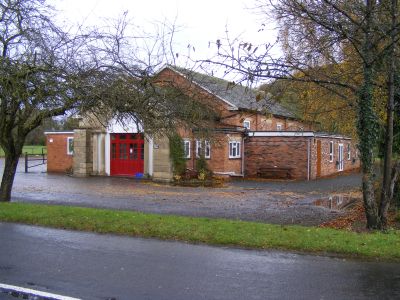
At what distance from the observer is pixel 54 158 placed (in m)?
34.6

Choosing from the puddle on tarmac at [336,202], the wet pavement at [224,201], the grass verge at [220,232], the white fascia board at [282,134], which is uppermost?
the white fascia board at [282,134]

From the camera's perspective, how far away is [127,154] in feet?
101

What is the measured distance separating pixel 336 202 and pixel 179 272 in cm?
1270

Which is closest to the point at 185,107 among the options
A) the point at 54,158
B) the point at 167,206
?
the point at 167,206

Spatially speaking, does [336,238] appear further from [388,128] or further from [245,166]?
[245,166]

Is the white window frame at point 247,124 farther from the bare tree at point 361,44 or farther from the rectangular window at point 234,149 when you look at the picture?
the bare tree at point 361,44

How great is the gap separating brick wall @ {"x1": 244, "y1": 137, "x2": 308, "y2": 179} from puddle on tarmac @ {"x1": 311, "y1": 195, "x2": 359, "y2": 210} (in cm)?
992

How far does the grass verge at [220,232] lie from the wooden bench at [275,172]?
19.4 m

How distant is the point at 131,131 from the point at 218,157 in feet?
18.5

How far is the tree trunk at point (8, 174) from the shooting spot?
14961 millimetres

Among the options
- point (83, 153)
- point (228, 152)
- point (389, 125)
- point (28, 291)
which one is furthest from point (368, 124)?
point (83, 153)

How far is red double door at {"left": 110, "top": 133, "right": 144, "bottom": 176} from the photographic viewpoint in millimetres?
30234

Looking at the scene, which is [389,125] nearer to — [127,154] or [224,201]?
[224,201]

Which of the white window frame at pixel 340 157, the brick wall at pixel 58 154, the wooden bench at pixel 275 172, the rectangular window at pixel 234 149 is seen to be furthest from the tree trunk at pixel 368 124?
the white window frame at pixel 340 157
